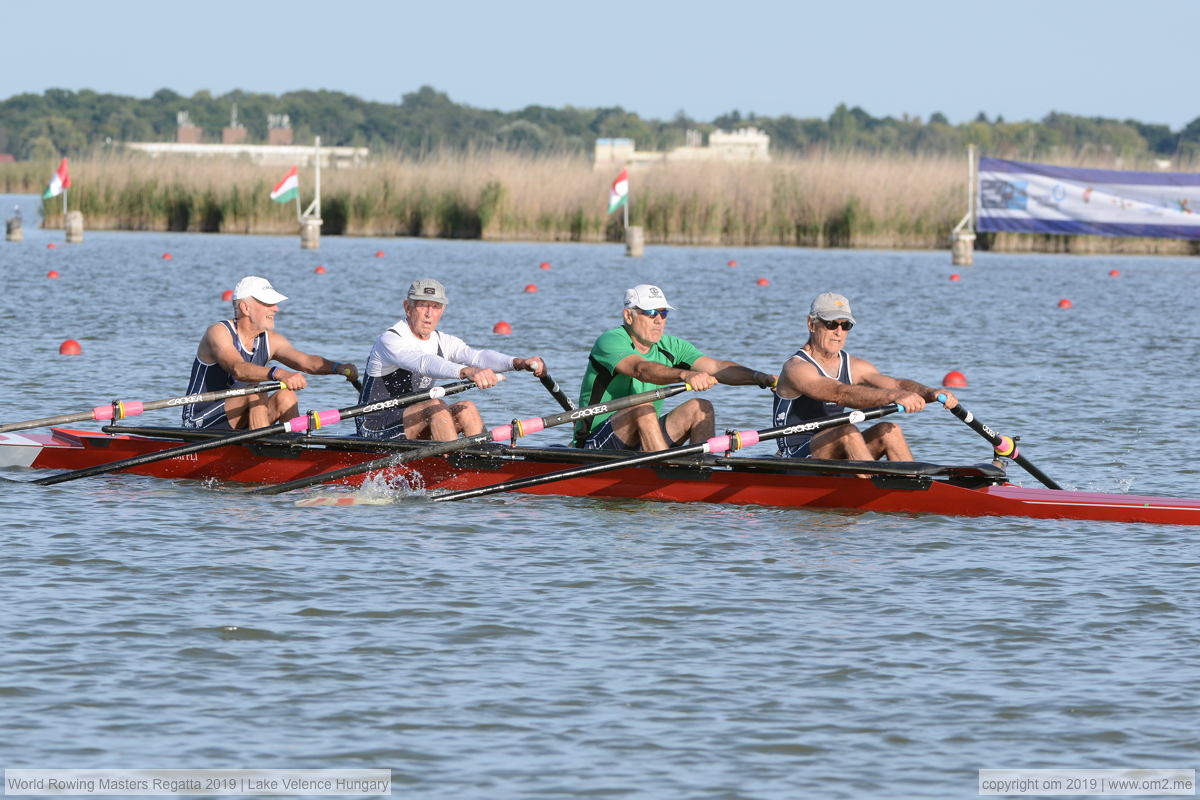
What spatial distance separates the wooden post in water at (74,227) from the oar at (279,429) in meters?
29.3

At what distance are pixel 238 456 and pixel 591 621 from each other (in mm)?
4287

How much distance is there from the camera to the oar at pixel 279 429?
Answer: 36.4 ft

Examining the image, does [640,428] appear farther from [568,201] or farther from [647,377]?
[568,201]

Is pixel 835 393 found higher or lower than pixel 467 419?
higher

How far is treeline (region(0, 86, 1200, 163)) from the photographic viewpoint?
452 feet

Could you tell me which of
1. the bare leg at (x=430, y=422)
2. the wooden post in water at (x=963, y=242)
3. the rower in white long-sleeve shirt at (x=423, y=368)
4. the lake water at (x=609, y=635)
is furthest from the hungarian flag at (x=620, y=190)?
the bare leg at (x=430, y=422)

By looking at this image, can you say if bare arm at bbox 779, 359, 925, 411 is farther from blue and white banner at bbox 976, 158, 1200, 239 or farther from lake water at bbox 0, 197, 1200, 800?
blue and white banner at bbox 976, 158, 1200, 239

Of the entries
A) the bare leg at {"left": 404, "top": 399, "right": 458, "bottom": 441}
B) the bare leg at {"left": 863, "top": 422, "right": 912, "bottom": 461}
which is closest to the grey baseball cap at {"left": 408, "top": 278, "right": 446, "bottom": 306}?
the bare leg at {"left": 404, "top": 399, "right": 458, "bottom": 441}

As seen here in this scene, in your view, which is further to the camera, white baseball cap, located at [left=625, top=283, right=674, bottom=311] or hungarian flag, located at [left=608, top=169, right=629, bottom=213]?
hungarian flag, located at [left=608, top=169, right=629, bottom=213]

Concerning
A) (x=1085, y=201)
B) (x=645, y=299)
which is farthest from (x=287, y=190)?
(x=645, y=299)

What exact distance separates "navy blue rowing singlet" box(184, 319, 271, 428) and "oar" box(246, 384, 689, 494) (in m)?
0.89

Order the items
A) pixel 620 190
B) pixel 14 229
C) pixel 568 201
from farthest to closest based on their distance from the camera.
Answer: pixel 14 229
pixel 568 201
pixel 620 190

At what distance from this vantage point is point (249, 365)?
37.6ft

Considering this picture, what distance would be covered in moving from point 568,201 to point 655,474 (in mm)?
30752
